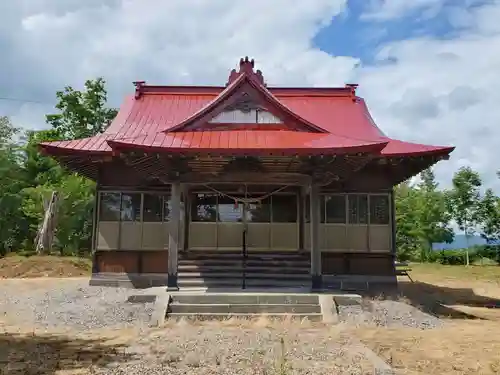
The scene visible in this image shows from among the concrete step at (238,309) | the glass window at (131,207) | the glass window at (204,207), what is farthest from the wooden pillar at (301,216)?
the glass window at (131,207)

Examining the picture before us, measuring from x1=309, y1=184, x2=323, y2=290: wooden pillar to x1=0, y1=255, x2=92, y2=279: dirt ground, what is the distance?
12.5 meters

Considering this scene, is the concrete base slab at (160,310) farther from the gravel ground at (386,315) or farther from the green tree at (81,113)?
the green tree at (81,113)

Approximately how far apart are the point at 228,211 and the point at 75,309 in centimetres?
538

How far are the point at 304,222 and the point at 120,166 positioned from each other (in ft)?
18.2

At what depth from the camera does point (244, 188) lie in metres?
14.1

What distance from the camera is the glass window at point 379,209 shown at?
13.9 metres

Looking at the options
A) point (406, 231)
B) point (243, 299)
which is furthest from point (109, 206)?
point (406, 231)

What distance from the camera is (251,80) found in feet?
43.1

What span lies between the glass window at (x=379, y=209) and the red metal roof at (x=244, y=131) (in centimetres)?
158

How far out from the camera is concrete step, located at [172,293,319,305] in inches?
417

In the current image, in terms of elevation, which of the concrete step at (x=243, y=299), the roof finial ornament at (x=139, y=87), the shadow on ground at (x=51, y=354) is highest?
the roof finial ornament at (x=139, y=87)

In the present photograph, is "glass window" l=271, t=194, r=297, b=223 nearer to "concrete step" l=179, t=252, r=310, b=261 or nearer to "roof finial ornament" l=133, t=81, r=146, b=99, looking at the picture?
"concrete step" l=179, t=252, r=310, b=261

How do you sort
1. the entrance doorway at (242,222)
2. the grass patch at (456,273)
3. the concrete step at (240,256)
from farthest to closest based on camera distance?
the grass patch at (456,273) → the entrance doorway at (242,222) → the concrete step at (240,256)

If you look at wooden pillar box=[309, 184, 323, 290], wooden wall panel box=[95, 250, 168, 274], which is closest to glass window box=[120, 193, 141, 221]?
wooden wall panel box=[95, 250, 168, 274]
